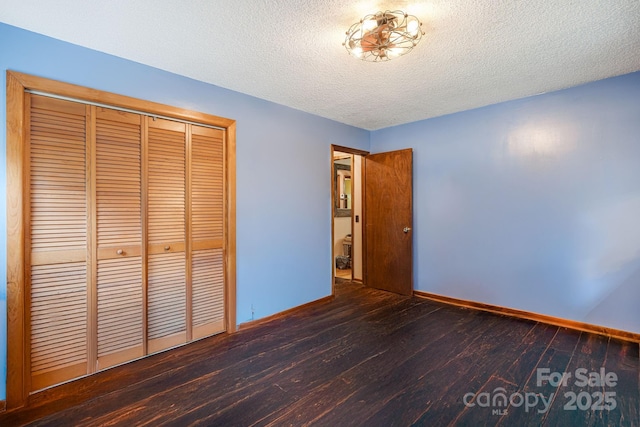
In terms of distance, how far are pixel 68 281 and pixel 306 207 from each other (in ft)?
7.54

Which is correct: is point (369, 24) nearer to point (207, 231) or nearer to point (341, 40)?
point (341, 40)

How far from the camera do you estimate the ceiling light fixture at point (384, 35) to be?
176 cm

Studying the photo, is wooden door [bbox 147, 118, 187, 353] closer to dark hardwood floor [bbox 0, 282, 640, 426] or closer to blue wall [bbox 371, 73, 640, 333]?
dark hardwood floor [bbox 0, 282, 640, 426]

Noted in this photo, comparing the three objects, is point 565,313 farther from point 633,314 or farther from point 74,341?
point 74,341

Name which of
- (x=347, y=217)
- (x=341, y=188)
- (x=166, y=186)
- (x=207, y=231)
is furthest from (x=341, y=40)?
(x=347, y=217)

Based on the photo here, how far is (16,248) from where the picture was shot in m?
1.80

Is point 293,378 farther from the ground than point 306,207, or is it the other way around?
point 306,207

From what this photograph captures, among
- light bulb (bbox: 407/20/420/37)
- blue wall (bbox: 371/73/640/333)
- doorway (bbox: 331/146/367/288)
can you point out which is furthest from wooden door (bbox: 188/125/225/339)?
blue wall (bbox: 371/73/640/333)

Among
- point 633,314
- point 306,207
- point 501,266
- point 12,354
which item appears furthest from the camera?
point 306,207

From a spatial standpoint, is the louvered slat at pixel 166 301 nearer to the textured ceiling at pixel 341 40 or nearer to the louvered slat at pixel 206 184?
the louvered slat at pixel 206 184

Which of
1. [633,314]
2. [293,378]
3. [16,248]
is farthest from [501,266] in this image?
[16,248]

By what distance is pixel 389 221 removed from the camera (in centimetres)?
416

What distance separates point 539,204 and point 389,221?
1.75 meters

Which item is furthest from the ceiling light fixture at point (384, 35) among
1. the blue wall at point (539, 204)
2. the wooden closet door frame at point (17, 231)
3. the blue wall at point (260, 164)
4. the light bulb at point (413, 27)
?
the wooden closet door frame at point (17, 231)
